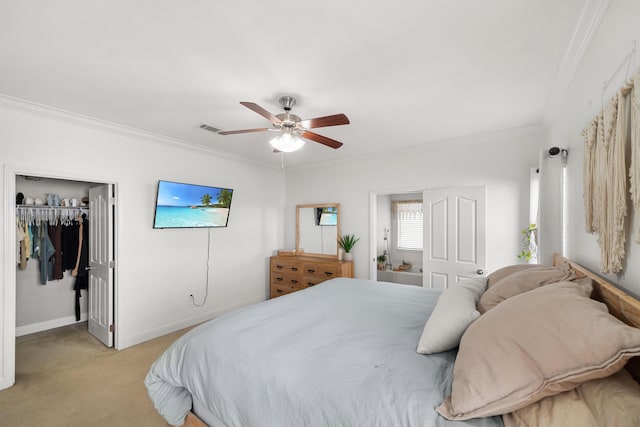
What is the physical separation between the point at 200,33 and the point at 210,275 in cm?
335

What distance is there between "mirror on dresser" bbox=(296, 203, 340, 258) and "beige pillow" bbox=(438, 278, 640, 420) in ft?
12.4

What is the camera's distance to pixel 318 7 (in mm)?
1455

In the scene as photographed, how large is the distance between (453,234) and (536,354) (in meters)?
3.03

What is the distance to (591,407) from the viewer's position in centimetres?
79

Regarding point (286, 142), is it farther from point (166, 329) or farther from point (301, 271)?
point (166, 329)

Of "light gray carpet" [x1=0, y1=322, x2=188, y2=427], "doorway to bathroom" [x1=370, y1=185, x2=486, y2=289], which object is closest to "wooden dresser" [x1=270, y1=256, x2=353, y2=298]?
"doorway to bathroom" [x1=370, y1=185, x2=486, y2=289]

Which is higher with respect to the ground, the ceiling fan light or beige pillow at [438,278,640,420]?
the ceiling fan light

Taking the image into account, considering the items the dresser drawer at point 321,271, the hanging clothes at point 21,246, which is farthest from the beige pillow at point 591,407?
the hanging clothes at point 21,246

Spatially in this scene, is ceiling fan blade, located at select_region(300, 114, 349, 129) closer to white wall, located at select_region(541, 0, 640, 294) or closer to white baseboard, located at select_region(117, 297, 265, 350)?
white wall, located at select_region(541, 0, 640, 294)

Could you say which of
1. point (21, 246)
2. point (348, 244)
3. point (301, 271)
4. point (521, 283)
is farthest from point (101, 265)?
point (521, 283)

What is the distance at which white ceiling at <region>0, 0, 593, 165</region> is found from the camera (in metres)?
1.49

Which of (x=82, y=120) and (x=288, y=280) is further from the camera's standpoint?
(x=288, y=280)

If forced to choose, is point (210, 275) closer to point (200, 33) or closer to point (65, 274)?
point (65, 274)

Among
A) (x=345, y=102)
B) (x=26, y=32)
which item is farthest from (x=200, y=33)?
(x=345, y=102)
